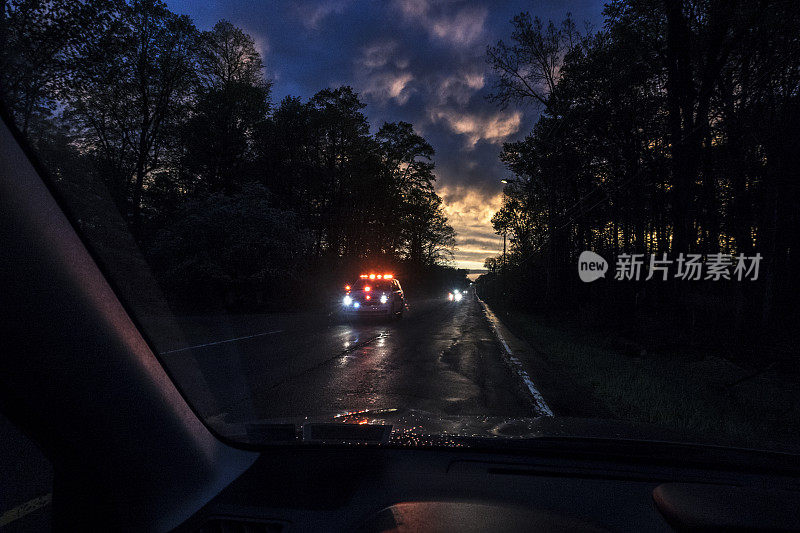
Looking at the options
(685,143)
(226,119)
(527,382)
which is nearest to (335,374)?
(527,382)

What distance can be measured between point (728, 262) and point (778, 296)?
2.13 metres

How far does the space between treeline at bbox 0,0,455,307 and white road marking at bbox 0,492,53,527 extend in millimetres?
2038

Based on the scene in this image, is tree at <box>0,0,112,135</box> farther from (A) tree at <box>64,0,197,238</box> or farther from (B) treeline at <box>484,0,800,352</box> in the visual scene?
(B) treeline at <box>484,0,800,352</box>

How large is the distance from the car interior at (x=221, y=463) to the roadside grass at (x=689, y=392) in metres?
0.81

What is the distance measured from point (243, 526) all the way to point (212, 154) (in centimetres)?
3373

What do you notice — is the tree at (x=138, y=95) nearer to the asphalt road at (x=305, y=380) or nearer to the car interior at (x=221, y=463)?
the asphalt road at (x=305, y=380)

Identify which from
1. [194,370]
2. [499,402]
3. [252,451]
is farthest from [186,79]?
[252,451]

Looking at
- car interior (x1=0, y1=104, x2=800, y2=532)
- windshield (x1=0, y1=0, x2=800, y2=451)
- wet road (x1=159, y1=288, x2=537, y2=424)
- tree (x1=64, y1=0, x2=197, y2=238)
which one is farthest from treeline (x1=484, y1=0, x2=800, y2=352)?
tree (x1=64, y1=0, x2=197, y2=238)

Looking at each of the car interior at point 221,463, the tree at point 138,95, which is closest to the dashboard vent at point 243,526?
the car interior at point 221,463

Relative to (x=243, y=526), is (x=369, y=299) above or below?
above

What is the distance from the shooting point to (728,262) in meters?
18.1

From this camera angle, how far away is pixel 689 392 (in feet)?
25.0

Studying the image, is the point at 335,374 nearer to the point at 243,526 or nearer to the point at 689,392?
the point at 243,526

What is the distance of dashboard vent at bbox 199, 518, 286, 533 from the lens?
170cm
